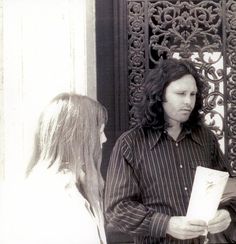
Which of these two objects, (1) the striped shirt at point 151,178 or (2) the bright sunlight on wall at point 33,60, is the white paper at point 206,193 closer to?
(1) the striped shirt at point 151,178

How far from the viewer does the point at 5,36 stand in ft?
4.11

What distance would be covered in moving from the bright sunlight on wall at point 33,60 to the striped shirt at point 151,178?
215mm

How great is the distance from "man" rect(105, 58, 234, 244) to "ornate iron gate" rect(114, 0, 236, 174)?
0.15 m

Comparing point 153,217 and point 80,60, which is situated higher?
point 80,60

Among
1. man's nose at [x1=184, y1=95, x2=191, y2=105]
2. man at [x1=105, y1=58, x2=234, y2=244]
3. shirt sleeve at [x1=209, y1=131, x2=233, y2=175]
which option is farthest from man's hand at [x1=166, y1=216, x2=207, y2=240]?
man's nose at [x1=184, y1=95, x2=191, y2=105]

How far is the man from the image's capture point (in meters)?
1.10

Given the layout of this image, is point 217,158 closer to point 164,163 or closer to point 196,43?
point 164,163

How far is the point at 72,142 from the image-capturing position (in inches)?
47.3

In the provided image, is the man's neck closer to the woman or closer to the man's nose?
the man's nose

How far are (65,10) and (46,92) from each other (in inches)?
7.9

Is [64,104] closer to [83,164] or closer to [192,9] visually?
[83,164]

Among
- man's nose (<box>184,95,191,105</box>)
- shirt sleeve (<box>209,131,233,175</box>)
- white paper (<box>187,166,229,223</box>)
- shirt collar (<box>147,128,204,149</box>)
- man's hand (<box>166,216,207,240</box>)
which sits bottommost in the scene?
man's hand (<box>166,216,207,240</box>)

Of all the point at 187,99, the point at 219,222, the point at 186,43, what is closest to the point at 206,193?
the point at 219,222

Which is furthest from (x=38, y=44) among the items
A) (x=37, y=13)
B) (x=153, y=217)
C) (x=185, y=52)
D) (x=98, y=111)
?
(x=153, y=217)
